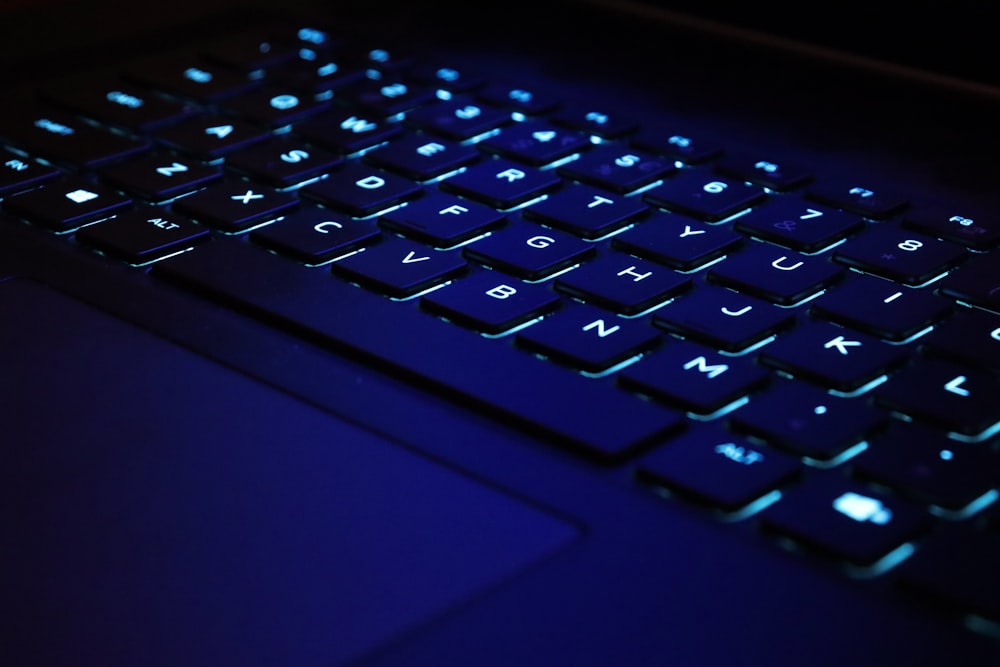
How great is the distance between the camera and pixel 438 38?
0.92 m

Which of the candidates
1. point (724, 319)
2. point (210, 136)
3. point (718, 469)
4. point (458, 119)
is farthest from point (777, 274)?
point (210, 136)

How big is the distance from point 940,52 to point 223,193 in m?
0.44

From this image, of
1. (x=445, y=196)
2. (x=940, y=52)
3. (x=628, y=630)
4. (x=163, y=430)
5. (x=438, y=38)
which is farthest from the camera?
(x=438, y=38)

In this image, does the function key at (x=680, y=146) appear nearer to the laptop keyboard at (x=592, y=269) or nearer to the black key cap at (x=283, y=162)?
the laptop keyboard at (x=592, y=269)

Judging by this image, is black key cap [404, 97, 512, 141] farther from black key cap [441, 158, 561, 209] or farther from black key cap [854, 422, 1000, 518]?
black key cap [854, 422, 1000, 518]

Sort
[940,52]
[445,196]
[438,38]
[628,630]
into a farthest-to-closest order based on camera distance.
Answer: [438,38], [940,52], [445,196], [628,630]

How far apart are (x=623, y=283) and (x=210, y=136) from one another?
311 mm

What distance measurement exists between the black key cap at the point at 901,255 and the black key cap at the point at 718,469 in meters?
0.16

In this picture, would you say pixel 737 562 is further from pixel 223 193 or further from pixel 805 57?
pixel 805 57

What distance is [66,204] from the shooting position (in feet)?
2.25

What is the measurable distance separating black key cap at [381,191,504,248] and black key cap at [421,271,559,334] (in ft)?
0.15

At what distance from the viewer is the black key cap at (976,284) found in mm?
560

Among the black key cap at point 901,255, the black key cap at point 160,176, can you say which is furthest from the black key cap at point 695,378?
the black key cap at point 160,176

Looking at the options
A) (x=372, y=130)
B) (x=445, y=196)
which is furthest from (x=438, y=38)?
(x=445, y=196)
